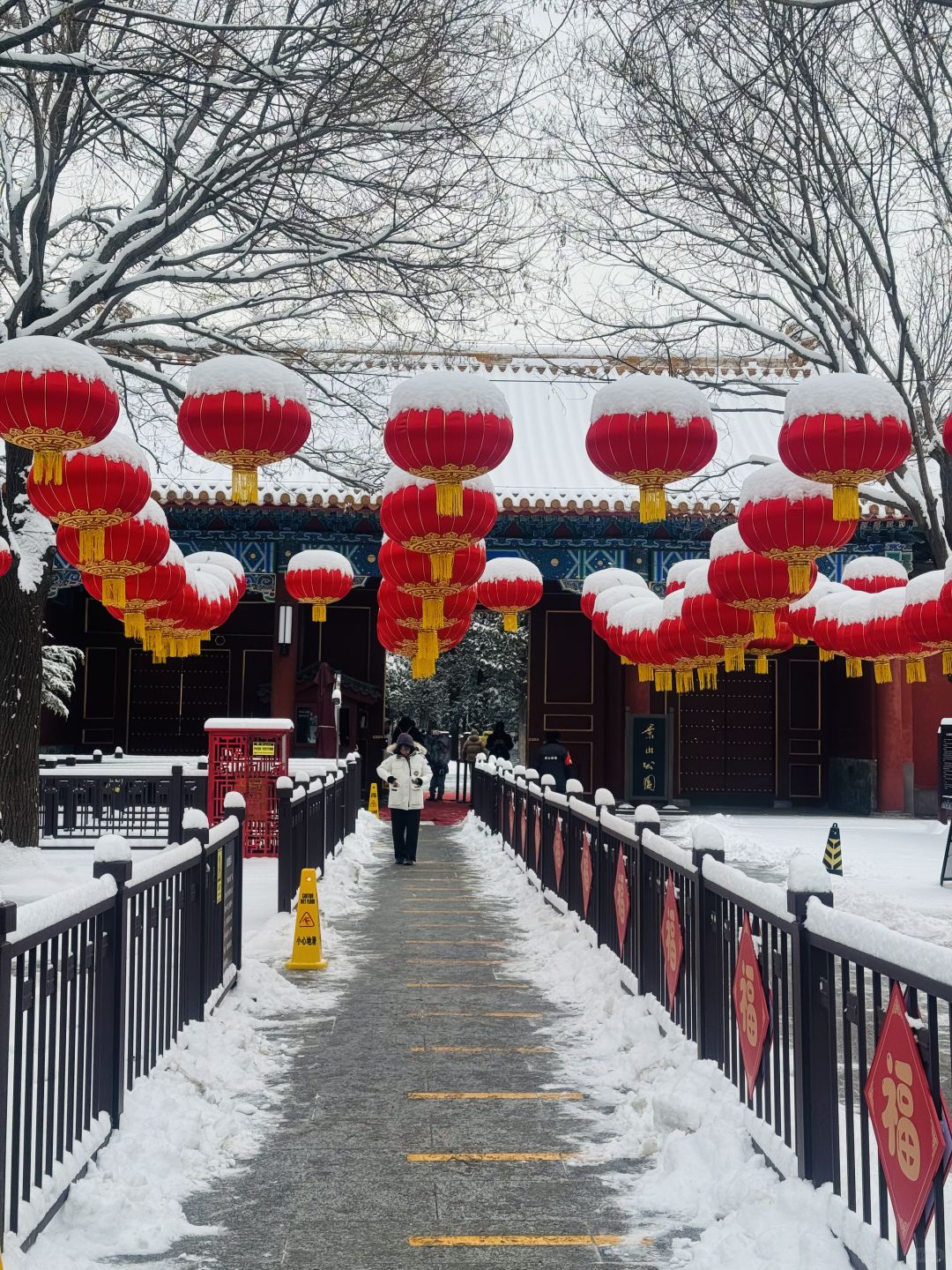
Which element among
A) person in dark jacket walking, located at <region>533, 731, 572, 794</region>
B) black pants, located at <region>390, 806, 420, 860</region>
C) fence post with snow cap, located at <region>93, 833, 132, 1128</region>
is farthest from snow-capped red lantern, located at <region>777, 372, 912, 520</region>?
person in dark jacket walking, located at <region>533, 731, 572, 794</region>

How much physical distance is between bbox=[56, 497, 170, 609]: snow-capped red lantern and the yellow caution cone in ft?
12.0

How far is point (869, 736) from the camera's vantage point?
73.8 ft

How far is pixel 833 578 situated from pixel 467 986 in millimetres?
15609

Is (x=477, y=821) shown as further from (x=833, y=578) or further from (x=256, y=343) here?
(x=256, y=343)

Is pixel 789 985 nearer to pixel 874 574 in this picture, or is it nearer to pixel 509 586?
pixel 874 574

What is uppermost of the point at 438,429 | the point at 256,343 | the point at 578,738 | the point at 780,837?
the point at 256,343

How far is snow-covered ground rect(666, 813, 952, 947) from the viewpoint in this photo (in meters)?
10.4

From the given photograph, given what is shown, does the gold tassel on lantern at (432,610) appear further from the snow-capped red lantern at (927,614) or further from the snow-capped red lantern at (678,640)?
the snow-capped red lantern at (927,614)

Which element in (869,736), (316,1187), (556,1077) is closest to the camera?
(316,1187)

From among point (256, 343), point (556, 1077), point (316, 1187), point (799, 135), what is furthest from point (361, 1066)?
point (256, 343)

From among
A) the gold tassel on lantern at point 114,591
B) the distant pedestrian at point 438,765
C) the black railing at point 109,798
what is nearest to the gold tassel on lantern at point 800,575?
the gold tassel on lantern at point 114,591

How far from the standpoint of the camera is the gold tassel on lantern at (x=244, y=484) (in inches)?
328

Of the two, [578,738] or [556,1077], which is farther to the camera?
[578,738]

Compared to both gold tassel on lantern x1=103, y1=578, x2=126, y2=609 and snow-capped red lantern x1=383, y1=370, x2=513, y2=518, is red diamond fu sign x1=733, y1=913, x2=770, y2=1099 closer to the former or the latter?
snow-capped red lantern x1=383, y1=370, x2=513, y2=518
